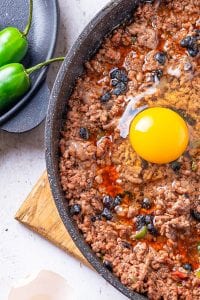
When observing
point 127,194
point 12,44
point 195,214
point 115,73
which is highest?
point 12,44

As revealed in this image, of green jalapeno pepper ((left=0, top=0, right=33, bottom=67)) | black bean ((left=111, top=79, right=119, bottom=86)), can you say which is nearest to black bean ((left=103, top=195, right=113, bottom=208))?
black bean ((left=111, top=79, right=119, bottom=86))

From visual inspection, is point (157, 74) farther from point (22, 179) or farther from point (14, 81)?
point (22, 179)

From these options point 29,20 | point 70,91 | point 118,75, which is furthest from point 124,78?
point 29,20

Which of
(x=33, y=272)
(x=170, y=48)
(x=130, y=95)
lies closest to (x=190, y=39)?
(x=170, y=48)

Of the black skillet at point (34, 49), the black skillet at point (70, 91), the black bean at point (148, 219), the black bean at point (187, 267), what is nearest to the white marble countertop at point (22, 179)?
the black skillet at point (34, 49)

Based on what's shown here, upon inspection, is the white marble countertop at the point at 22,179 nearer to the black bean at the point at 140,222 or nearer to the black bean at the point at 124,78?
the black bean at the point at 124,78

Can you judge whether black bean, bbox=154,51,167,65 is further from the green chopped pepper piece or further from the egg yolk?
the green chopped pepper piece
